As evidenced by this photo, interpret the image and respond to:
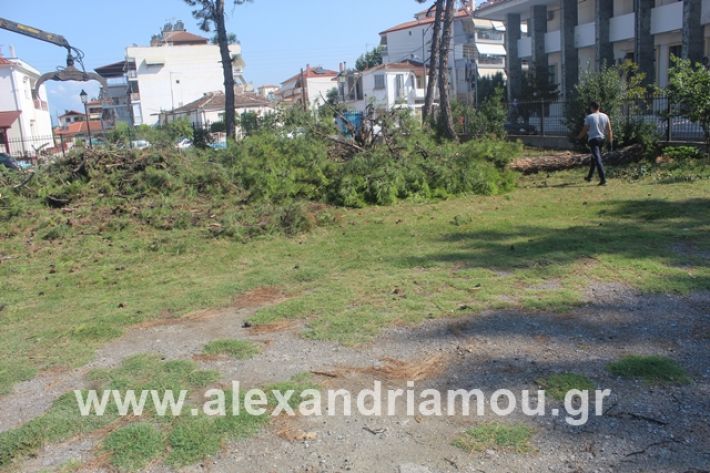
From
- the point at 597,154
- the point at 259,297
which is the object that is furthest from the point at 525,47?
the point at 259,297

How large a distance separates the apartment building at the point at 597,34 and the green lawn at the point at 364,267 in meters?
16.8

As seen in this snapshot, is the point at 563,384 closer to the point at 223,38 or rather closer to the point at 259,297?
the point at 259,297

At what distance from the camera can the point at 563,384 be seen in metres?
4.11

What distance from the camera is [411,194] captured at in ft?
43.2

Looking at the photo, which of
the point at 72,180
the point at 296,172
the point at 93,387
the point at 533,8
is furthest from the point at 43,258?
the point at 533,8

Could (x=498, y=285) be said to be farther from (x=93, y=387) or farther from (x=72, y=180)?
(x=72, y=180)

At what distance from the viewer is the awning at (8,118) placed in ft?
143

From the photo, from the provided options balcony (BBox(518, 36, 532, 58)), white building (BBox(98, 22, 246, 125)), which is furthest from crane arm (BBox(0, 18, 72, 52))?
white building (BBox(98, 22, 246, 125))

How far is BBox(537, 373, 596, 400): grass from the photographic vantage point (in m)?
4.02

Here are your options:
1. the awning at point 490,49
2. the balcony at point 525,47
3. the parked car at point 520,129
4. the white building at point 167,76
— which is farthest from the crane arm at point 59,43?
the white building at point 167,76

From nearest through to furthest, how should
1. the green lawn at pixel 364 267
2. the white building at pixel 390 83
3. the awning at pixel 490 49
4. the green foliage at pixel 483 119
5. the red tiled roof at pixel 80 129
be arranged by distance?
the green lawn at pixel 364 267 → the green foliage at pixel 483 119 → the red tiled roof at pixel 80 129 → the white building at pixel 390 83 → the awning at pixel 490 49

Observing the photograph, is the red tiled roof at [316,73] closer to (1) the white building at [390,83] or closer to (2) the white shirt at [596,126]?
Result: (1) the white building at [390,83]

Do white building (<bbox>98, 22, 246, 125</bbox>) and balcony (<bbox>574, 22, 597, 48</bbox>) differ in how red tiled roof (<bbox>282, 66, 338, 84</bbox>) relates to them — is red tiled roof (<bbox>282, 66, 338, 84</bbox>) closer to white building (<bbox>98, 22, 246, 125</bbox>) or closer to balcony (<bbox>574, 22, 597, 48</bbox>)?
white building (<bbox>98, 22, 246, 125</bbox>)

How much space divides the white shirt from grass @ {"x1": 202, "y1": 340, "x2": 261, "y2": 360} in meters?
10.5
